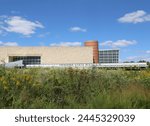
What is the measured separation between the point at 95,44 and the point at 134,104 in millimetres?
86880

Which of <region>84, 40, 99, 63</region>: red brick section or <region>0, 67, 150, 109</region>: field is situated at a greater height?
<region>84, 40, 99, 63</region>: red brick section

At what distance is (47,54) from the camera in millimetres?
80750

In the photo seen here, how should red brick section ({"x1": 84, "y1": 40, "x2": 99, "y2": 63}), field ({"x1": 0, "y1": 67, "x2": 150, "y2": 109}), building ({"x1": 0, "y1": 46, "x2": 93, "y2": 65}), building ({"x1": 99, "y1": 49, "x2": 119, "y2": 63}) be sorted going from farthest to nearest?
building ({"x1": 99, "y1": 49, "x2": 119, "y2": 63}), red brick section ({"x1": 84, "y1": 40, "x2": 99, "y2": 63}), building ({"x1": 0, "y1": 46, "x2": 93, "y2": 65}), field ({"x1": 0, "y1": 67, "x2": 150, "y2": 109})

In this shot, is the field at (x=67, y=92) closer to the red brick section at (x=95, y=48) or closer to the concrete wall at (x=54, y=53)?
the concrete wall at (x=54, y=53)

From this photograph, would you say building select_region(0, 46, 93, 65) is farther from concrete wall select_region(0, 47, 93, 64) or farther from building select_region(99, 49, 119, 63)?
building select_region(99, 49, 119, 63)

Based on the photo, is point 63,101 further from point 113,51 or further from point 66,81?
point 113,51

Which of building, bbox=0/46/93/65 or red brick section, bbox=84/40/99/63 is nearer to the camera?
building, bbox=0/46/93/65

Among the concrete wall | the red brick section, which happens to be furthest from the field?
the red brick section

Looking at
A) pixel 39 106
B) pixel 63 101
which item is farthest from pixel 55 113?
pixel 63 101

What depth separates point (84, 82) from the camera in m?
10.8

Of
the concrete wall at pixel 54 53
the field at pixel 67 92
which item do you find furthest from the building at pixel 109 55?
the field at pixel 67 92

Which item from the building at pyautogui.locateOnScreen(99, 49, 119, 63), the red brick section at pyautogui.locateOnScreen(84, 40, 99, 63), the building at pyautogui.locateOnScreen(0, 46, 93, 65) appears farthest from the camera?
the building at pyautogui.locateOnScreen(99, 49, 119, 63)

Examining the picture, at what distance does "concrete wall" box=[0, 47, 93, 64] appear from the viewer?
8050 cm

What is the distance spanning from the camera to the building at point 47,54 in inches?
3167
